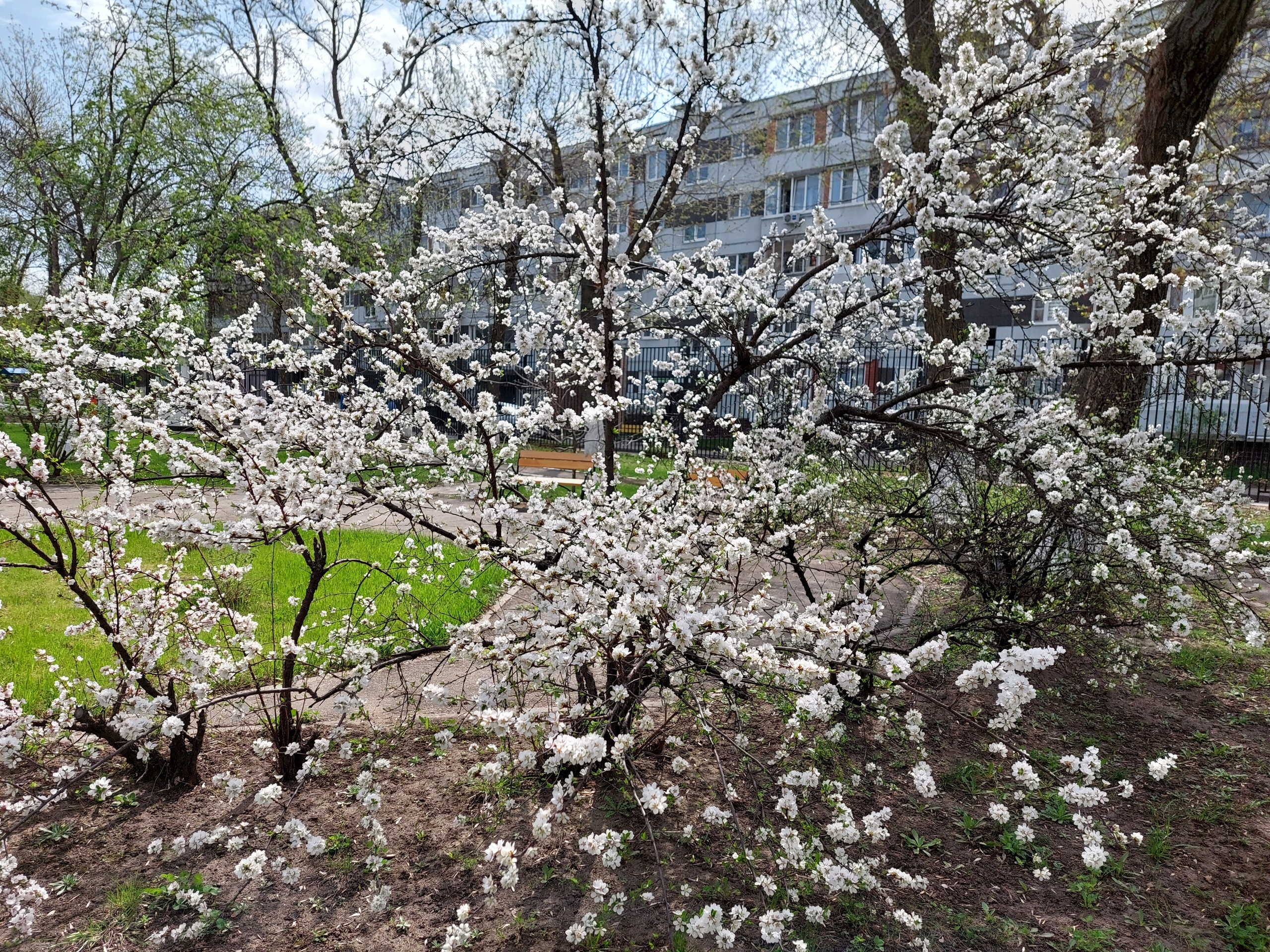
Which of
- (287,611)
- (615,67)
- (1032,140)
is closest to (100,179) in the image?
(287,611)

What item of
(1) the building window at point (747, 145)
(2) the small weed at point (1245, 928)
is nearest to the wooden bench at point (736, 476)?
(2) the small weed at point (1245, 928)

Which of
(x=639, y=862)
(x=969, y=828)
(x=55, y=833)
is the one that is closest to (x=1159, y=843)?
(x=969, y=828)

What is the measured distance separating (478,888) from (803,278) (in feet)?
10.4

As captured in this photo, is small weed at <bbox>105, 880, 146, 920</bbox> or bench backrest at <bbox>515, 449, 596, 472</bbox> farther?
bench backrest at <bbox>515, 449, 596, 472</bbox>

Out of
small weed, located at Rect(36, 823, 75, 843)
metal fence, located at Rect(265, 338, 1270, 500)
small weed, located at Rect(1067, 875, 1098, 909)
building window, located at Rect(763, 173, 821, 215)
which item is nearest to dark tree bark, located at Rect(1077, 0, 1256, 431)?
metal fence, located at Rect(265, 338, 1270, 500)

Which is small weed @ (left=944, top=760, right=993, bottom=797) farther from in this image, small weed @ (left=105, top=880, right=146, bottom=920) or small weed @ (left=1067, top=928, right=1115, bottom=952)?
small weed @ (left=105, top=880, right=146, bottom=920)

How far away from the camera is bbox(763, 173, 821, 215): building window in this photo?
31359 millimetres

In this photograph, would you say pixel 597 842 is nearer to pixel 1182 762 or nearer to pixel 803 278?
pixel 803 278

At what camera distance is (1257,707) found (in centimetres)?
445

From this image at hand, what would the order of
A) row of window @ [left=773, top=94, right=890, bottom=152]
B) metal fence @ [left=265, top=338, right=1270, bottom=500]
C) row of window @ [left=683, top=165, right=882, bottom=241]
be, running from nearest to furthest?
1. metal fence @ [left=265, top=338, right=1270, bottom=500]
2. row of window @ [left=773, top=94, right=890, bottom=152]
3. row of window @ [left=683, top=165, right=882, bottom=241]

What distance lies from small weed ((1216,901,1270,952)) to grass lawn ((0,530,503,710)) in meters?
3.23

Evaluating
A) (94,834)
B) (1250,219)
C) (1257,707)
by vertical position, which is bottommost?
(1257,707)

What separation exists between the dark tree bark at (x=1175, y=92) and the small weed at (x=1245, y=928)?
342 cm

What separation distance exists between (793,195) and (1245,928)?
108 feet
